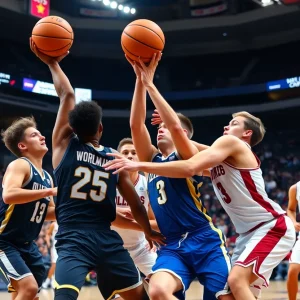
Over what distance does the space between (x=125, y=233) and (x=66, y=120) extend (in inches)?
85.4

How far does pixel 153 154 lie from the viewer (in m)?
4.16

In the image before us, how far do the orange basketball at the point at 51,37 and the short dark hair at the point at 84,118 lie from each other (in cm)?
77

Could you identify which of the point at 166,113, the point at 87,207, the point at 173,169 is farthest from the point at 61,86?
the point at 173,169

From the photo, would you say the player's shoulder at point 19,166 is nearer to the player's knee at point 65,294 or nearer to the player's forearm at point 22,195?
the player's forearm at point 22,195

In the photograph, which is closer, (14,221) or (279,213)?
(279,213)

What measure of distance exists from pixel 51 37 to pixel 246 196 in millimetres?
1972

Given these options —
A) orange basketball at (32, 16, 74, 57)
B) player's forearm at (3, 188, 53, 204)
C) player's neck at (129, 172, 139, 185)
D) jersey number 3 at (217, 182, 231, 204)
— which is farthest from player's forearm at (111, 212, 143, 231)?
player's neck at (129, 172, 139, 185)

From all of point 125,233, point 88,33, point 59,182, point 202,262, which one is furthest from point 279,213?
point 88,33

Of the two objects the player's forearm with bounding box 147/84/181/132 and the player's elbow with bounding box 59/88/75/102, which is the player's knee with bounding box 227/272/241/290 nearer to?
the player's forearm with bounding box 147/84/181/132

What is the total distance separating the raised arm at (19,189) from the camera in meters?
3.90

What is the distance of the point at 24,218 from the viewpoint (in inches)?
172

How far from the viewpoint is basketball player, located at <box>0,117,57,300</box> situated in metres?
4.02

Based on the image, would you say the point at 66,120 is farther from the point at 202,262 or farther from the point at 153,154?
the point at 202,262

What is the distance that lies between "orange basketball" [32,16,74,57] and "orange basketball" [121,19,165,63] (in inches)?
19.5
